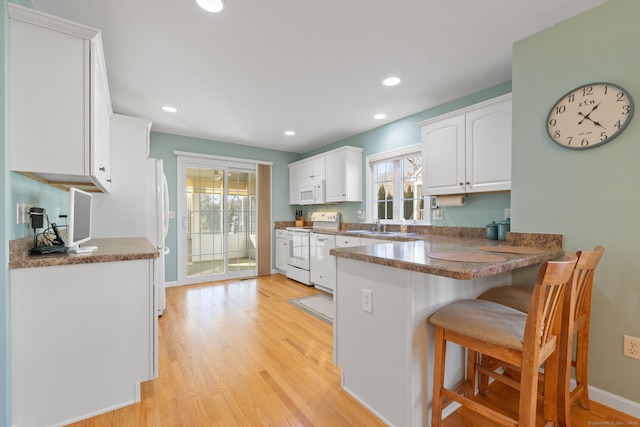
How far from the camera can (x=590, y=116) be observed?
5.57 feet

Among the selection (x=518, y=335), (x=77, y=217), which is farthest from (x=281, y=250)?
(x=518, y=335)

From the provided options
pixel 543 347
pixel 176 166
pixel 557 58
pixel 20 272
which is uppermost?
pixel 557 58

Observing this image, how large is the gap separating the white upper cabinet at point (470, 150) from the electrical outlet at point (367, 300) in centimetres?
164

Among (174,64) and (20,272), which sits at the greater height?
(174,64)

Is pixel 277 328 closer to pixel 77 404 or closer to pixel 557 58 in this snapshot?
pixel 77 404

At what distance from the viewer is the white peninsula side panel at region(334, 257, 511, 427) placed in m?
1.37

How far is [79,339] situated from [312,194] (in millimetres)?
3631

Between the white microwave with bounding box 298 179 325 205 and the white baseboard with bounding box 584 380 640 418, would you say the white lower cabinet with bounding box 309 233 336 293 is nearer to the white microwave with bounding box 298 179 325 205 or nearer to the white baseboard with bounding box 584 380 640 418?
the white microwave with bounding box 298 179 325 205

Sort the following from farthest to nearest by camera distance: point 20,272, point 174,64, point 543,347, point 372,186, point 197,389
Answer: point 372,186 < point 174,64 < point 197,389 < point 20,272 < point 543,347

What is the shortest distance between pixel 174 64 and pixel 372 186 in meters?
2.87

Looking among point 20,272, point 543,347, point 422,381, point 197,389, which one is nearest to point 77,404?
point 197,389

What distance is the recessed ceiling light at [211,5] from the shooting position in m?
1.62

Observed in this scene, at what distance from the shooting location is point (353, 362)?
1.70 m

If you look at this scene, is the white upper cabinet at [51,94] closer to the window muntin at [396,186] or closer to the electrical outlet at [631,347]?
the window muntin at [396,186]
